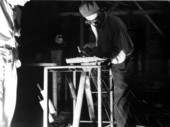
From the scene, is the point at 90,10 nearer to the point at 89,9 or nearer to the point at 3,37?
the point at 89,9

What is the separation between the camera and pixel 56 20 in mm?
8688

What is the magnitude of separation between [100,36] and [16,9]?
125 centimetres

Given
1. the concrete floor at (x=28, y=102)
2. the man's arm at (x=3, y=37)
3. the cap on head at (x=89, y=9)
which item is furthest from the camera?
the concrete floor at (x=28, y=102)

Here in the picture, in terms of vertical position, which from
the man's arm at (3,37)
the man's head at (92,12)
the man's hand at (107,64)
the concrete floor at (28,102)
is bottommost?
the concrete floor at (28,102)

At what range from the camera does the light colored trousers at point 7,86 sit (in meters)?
3.87

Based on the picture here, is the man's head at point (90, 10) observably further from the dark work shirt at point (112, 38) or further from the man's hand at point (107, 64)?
the man's hand at point (107, 64)

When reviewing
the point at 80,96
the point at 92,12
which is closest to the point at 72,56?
the point at 92,12

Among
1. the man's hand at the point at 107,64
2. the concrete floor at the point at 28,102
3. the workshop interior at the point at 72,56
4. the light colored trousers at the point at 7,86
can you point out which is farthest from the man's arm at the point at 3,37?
the concrete floor at the point at 28,102

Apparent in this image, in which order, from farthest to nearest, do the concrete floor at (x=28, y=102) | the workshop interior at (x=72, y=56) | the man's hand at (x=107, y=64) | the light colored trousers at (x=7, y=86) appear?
the workshop interior at (x=72, y=56)
the concrete floor at (x=28, y=102)
the man's hand at (x=107, y=64)
the light colored trousers at (x=7, y=86)

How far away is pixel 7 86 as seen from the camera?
12.9 ft

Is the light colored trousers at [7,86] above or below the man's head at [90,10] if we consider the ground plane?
below

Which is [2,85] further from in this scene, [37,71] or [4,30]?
[37,71]

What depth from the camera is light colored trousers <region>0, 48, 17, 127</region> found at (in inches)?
152

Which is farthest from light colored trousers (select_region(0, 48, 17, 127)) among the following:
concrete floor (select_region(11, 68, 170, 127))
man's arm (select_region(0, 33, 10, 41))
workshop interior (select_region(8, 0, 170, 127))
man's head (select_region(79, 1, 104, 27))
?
concrete floor (select_region(11, 68, 170, 127))
